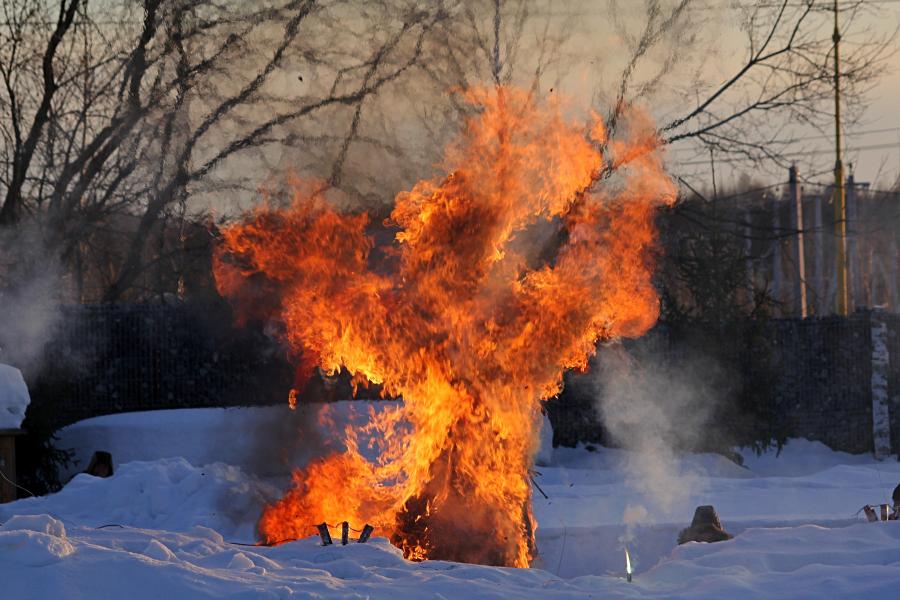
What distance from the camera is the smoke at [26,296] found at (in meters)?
16.5

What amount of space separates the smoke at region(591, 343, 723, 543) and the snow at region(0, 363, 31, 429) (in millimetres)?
9330

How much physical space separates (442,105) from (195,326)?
19.2 feet

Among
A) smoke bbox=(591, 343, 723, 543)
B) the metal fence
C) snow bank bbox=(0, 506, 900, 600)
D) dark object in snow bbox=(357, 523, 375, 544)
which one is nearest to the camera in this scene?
snow bank bbox=(0, 506, 900, 600)

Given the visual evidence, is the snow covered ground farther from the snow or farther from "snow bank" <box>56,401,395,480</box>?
the snow

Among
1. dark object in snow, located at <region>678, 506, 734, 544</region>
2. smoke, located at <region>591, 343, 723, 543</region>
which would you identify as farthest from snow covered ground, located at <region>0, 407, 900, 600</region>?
smoke, located at <region>591, 343, 723, 543</region>

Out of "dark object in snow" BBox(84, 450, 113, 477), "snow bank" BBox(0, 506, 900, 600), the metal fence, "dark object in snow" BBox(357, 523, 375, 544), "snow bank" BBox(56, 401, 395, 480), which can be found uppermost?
the metal fence

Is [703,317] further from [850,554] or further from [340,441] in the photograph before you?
[850,554]

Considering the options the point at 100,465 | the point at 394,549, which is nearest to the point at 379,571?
the point at 394,549

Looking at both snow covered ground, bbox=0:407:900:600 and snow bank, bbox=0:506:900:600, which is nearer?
snow bank, bbox=0:506:900:600

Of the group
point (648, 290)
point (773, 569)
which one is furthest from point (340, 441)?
point (773, 569)

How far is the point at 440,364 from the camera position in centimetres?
884

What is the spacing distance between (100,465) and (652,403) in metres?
9.24

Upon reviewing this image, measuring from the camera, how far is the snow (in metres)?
13.2

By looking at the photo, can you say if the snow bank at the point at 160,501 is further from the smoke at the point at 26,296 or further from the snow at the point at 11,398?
the smoke at the point at 26,296
